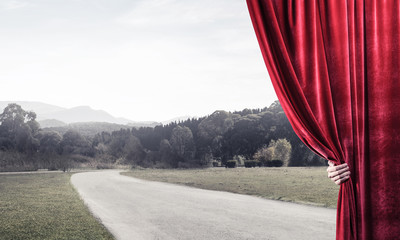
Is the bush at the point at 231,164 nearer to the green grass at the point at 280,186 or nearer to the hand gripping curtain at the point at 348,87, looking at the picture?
the green grass at the point at 280,186

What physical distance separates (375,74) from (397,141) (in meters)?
0.47

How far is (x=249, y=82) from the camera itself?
6277mm

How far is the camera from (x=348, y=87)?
7.58 ft

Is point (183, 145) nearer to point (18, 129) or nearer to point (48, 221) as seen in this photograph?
point (18, 129)

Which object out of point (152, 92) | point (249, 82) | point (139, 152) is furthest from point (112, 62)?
point (139, 152)

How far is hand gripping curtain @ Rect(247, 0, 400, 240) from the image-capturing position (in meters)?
2.19

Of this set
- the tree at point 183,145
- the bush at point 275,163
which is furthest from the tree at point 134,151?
the bush at point 275,163

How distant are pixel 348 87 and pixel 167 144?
32869 millimetres

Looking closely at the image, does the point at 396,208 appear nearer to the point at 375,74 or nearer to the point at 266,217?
the point at 375,74

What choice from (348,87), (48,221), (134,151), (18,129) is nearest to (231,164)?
(134,151)

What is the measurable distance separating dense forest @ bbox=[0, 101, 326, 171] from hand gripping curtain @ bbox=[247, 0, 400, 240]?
2536cm

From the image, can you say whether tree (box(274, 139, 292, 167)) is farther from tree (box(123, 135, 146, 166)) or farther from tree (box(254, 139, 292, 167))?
tree (box(123, 135, 146, 166))

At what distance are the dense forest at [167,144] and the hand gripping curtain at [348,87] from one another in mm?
25357

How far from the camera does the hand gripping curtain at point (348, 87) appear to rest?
2.19 m
